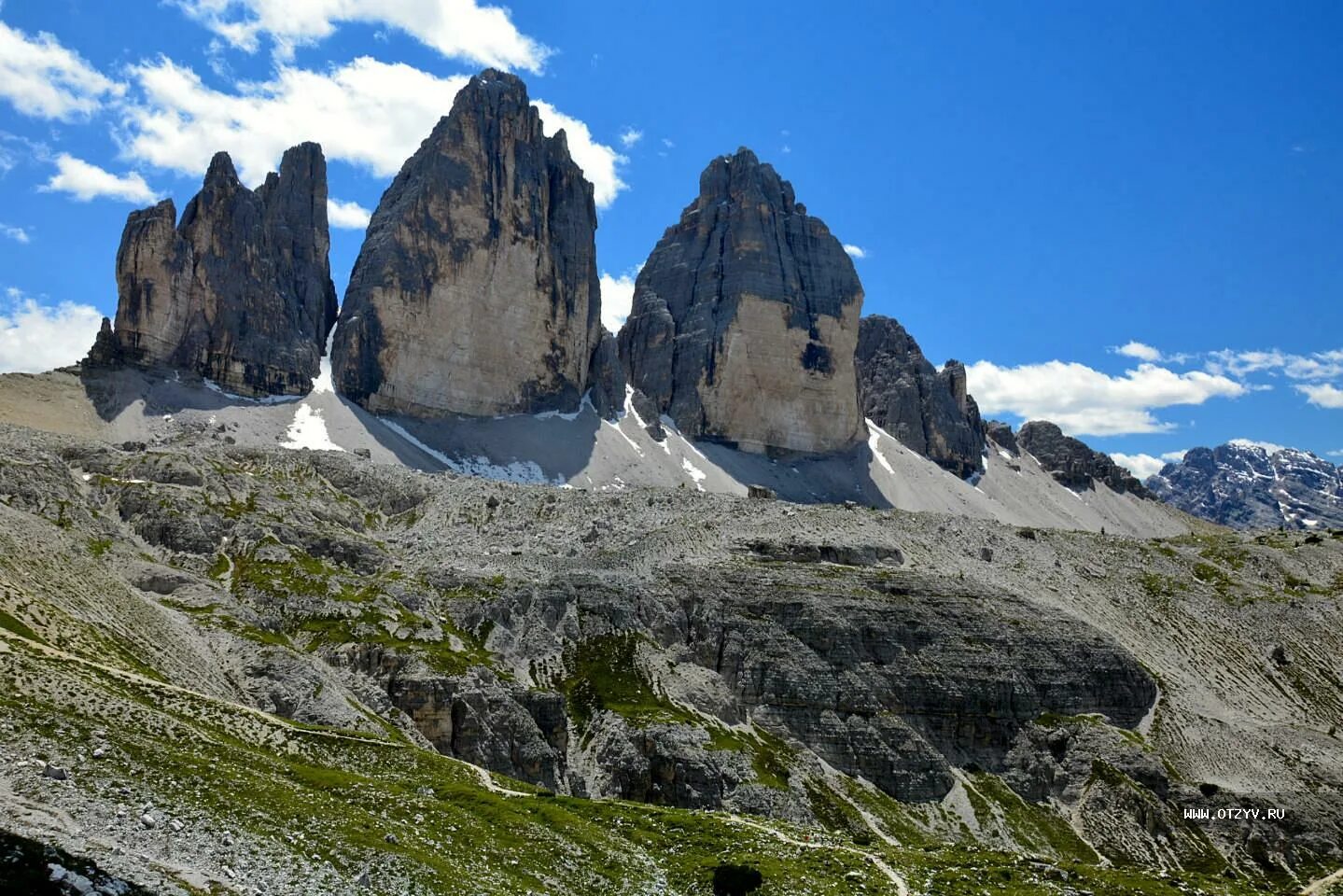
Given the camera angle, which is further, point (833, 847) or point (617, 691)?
point (617, 691)

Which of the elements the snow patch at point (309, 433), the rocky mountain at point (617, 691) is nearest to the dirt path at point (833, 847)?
the rocky mountain at point (617, 691)

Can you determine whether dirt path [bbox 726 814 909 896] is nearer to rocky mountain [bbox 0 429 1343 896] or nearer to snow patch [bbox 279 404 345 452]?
rocky mountain [bbox 0 429 1343 896]

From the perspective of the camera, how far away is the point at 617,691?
10738cm

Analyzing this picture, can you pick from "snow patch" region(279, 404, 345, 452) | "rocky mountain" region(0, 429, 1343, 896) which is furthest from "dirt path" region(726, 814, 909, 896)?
"snow patch" region(279, 404, 345, 452)

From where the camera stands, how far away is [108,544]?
4023 inches

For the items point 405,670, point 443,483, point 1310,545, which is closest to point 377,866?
point 405,670

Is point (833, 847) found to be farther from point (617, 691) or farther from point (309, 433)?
point (309, 433)

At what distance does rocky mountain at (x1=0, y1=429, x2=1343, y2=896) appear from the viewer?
4803 centimetres

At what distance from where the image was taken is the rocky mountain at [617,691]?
48.0 meters

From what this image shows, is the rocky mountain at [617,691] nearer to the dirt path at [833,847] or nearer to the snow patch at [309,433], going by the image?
the dirt path at [833,847]

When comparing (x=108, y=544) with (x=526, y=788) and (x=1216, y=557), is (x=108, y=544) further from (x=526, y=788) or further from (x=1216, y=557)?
(x=1216, y=557)

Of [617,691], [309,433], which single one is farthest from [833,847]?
[309,433]

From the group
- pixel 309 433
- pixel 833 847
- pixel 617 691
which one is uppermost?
pixel 309 433

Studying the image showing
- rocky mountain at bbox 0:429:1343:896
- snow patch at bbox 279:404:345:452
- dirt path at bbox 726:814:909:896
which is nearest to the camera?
rocky mountain at bbox 0:429:1343:896
